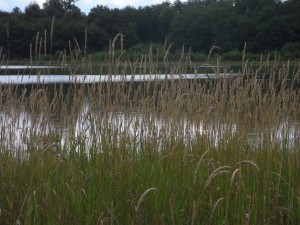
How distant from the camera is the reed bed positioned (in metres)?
4.00

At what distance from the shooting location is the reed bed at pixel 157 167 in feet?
13.1

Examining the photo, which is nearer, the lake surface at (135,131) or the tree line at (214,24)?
the lake surface at (135,131)

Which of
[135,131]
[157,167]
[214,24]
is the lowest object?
[157,167]

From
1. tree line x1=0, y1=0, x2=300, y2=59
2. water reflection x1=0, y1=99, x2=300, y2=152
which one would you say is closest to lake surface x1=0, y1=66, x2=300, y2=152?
water reflection x1=0, y1=99, x2=300, y2=152

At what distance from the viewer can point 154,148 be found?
17.1 feet

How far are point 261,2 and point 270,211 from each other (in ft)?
171

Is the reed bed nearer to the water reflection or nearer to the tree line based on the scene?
the water reflection

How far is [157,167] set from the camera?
4.58 metres

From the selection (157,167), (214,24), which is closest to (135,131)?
(157,167)

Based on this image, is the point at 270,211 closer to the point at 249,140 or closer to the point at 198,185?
the point at 198,185

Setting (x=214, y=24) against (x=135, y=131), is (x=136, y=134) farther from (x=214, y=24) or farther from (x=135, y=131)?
(x=214, y=24)

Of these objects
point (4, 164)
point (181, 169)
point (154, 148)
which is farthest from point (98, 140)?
point (181, 169)

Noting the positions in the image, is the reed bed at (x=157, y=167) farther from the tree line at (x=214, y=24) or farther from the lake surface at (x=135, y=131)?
the tree line at (x=214, y=24)

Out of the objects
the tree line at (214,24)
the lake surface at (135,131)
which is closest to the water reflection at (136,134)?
the lake surface at (135,131)
